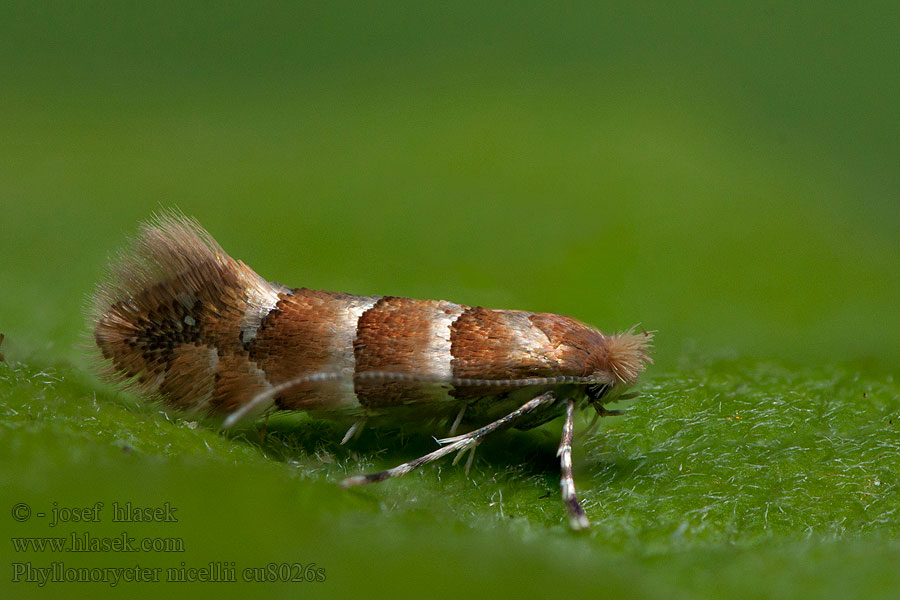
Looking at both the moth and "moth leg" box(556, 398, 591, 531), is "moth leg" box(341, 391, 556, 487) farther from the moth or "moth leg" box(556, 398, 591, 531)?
"moth leg" box(556, 398, 591, 531)

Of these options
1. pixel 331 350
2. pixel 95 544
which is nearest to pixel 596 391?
pixel 331 350

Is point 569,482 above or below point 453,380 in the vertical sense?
below

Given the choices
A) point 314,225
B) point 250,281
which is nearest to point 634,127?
point 314,225

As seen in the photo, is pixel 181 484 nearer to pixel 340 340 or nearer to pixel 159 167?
pixel 340 340

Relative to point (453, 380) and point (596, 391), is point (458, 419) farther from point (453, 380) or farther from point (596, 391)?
point (596, 391)

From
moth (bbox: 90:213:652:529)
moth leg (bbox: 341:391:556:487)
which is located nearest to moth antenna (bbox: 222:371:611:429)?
moth (bbox: 90:213:652:529)

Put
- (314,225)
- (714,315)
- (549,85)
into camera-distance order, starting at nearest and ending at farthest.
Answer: (714,315) < (314,225) < (549,85)
